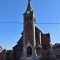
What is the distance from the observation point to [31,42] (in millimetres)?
57906

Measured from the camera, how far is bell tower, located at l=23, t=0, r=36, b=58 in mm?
57753

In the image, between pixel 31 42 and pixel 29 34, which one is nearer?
pixel 31 42

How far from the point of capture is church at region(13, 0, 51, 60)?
189ft

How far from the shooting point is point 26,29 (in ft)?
193

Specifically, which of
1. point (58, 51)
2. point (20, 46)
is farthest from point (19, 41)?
point (58, 51)

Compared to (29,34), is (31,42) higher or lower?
lower

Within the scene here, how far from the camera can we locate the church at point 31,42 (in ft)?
189

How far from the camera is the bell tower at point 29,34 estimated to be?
57753 millimetres

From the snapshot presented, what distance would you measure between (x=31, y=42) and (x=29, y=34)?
7.05ft

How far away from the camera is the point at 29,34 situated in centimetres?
5856

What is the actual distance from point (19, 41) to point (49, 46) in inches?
332

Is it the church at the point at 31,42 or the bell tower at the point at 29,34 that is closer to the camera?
the church at the point at 31,42

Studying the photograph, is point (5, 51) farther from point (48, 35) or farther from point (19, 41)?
point (48, 35)

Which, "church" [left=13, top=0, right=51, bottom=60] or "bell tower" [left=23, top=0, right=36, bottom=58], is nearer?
"church" [left=13, top=0, right=51, bottom=60]
